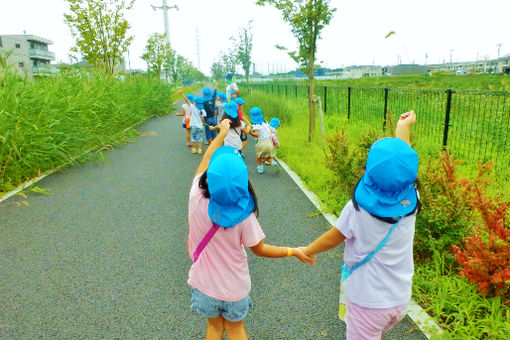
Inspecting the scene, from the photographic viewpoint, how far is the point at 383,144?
1713mm

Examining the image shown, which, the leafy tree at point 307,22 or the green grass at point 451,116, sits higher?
the leafy tree at point 307,22

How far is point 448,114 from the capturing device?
6.52 metres

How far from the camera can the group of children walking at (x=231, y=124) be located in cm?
645

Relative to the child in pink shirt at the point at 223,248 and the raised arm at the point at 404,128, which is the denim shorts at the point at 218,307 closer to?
the child in pink shirt at the point at 223,248

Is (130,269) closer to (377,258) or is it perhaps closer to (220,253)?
(220,253)

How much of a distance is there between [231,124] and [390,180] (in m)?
4.74

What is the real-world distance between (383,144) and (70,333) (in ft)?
8.92

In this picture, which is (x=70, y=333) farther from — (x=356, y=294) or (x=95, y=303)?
(x=356, y=294)

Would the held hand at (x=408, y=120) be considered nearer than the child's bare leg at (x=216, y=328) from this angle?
No

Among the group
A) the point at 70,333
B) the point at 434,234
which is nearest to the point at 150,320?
the point at 70,333

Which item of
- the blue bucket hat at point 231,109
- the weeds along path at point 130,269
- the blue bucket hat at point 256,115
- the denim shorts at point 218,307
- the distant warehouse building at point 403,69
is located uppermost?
the distant warehouse building at point 403,69

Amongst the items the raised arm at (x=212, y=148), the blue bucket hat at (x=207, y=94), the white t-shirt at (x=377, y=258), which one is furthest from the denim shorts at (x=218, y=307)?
the blue bucket hat at (x=207, y=94)

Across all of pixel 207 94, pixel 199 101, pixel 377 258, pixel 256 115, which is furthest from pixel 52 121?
pixel 377 258

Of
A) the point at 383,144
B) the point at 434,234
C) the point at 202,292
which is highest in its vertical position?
the point at 383,144
